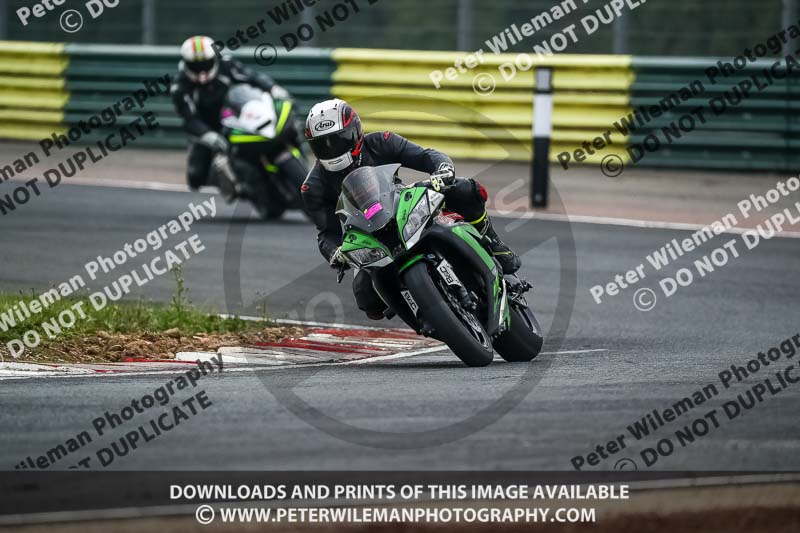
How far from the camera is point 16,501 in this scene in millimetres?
5145

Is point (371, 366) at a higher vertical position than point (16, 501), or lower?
lower

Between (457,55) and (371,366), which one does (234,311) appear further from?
(457,55)

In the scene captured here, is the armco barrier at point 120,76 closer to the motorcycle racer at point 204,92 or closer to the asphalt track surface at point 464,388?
the motorcycle racer at point 204,92

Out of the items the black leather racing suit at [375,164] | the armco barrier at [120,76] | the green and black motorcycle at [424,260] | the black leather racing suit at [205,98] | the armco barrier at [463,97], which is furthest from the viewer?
the armco barrier at [120,76]

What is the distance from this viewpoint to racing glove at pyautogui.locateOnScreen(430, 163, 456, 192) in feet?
26.3

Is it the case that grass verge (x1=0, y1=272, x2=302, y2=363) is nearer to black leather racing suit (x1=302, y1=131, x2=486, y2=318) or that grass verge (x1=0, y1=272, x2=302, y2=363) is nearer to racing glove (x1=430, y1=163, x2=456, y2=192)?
black leather racing suit (x1=302, y1=131, x2=486, y2=318)

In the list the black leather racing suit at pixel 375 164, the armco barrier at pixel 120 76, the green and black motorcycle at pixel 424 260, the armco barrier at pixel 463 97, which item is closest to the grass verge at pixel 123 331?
the black leather racing suit at pixel 375 164

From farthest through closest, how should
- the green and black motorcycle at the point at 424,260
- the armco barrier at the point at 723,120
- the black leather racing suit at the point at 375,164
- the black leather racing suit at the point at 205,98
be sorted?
the armco barrier at the point at 723,120 < the black leather racing suit at the point at 205,98 < the black leather racing suit at the point at 375,164 < the green and black motorcycle at the point at 424,260

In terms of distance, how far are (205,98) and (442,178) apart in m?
7.88

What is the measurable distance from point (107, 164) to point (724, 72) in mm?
8242

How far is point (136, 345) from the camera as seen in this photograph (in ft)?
29.9

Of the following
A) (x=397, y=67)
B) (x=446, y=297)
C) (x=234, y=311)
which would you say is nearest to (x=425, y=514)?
(x=446, y=297)

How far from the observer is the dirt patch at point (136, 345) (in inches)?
348

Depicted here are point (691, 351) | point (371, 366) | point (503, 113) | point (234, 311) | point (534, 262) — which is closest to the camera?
point (371, 366)
